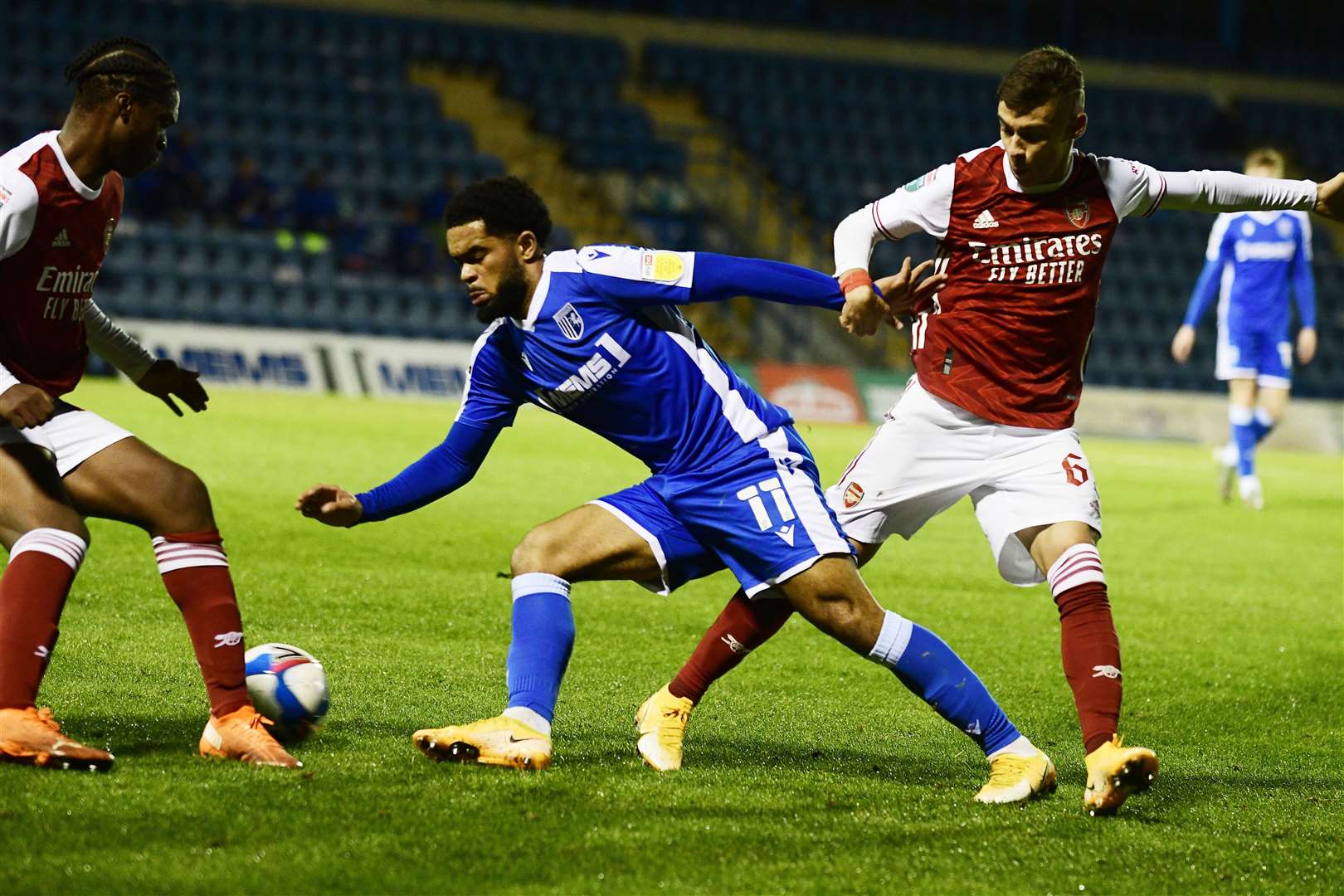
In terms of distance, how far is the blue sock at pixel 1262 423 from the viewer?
14023mm

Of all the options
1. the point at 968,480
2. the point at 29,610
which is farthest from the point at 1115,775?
the point at 29,610

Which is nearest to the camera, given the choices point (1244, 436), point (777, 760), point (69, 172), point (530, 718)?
point (69, 172)

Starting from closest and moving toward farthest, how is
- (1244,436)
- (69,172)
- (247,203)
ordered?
(69,172)
(1244,436)
(247,203)

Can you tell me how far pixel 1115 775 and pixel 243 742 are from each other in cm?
243

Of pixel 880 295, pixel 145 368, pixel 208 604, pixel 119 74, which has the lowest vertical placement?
pixel 208 604

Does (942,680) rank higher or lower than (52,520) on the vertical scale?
lower

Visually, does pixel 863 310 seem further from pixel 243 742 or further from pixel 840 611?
pixel 243 742

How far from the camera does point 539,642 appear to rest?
4859mm

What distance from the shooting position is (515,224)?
4.88 m

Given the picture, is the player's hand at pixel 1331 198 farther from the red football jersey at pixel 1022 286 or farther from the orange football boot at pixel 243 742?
the orange football boot at pixel 243 742

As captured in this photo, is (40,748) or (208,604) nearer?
(40,748)

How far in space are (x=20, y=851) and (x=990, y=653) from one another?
4.89 metres

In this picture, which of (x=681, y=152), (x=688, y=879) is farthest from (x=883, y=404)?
(x=688, y=879)

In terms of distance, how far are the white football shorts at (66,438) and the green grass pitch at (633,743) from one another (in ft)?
2.76
